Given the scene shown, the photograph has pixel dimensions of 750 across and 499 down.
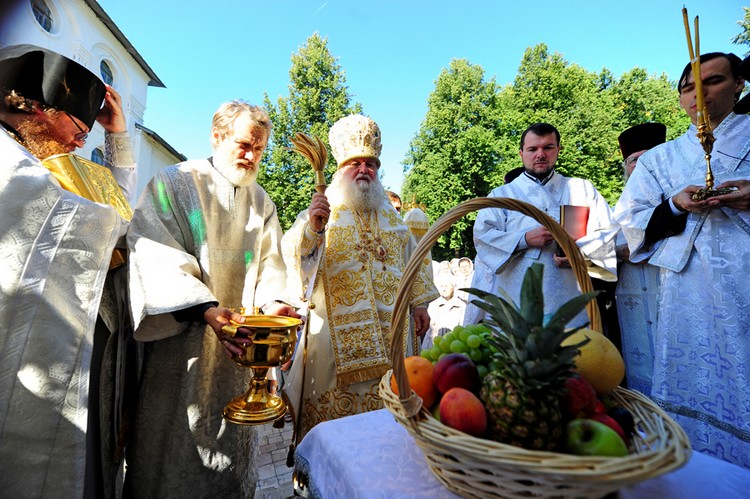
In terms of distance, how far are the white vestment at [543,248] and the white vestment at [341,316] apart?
0.94 m

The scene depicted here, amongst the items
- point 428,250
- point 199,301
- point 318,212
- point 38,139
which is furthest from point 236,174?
point 428,250

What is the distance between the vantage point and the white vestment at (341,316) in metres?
2.55

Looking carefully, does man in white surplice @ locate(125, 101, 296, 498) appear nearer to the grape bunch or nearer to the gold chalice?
the gold chalice

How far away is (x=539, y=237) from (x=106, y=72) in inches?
681

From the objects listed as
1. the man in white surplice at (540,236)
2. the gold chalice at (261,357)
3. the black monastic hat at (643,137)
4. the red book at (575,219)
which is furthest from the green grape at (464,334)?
the black monastic hat at (643,137)

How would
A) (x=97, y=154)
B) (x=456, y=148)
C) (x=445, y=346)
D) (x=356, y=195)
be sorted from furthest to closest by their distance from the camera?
1. (x=456, y=148)
2. (x=97, y=154)
3. (x=356, y=195)
4. (x=445, y=346)

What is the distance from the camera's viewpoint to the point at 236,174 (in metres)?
2.38

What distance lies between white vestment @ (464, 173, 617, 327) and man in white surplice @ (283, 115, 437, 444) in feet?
2.41

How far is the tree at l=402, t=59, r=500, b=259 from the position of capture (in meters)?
20.3

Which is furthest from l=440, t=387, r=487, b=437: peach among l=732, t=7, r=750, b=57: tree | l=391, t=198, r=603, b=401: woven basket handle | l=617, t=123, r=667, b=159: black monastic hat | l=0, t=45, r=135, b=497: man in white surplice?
l=732, t=7, r=750, b=57: tree

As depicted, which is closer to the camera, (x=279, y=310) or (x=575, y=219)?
(x=279, y=310)

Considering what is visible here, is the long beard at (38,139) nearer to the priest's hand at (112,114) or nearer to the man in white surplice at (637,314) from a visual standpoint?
the priest's hand at (112,114)

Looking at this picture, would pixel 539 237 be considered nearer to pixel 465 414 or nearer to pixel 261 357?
pixel 261 357

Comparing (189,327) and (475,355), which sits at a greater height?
(475,355)
